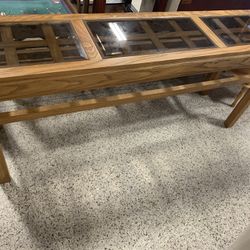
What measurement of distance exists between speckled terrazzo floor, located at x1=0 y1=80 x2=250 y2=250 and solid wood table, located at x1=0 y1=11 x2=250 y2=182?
0.24 metres

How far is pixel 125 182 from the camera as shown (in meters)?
1.28

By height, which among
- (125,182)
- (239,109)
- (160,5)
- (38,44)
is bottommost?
(125,182)

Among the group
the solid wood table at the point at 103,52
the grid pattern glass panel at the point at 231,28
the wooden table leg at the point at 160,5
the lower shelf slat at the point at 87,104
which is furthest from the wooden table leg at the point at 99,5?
the lower shelf slat at the point at 87,104

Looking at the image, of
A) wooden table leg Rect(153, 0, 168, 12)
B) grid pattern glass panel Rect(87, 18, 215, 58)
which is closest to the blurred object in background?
wooden table leg Rect(153, 0, 168, 12)

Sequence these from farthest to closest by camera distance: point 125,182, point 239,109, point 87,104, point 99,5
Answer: point 99,5 → point 239,109 → point 125,182 → point 87,104

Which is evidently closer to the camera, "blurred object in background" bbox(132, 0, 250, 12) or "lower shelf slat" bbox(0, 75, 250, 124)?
"lower shelf slat" bbox(0, 75, 250, 124)

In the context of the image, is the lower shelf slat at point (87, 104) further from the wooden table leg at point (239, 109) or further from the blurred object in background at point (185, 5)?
the blurred object in background at point (185, 5)

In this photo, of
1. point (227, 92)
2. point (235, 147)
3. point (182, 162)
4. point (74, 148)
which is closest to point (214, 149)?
point (235, 147)

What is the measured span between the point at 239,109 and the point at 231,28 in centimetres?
54

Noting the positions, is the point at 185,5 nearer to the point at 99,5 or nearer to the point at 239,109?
the point at 99,5

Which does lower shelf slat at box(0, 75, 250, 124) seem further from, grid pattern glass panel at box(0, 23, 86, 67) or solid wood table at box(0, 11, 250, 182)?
grid pattern glass panel at box(0, 23, 86, 67)

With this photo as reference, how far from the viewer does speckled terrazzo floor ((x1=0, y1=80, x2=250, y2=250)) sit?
1.09 metres

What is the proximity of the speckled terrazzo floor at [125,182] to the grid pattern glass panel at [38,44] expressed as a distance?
0.59 m

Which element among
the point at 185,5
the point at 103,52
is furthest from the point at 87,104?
the point at 185,5
